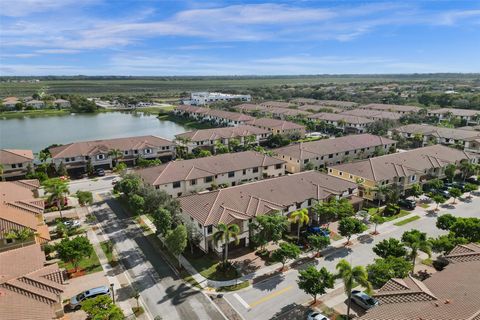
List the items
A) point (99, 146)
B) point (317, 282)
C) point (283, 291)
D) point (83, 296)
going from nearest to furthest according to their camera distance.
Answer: point (317, 282) → point (83, 296) → point (283, 291) → point (99, 146)

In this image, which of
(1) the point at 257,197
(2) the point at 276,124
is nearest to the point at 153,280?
(1) the point at 257,197

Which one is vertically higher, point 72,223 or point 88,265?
point 72,223

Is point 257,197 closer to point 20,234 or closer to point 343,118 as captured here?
point 20,234

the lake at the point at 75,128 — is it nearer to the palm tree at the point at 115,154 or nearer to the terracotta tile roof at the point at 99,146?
the terracotta tile roof at the point at 99,146

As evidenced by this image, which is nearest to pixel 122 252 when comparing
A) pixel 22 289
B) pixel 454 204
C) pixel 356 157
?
pixel 22 289

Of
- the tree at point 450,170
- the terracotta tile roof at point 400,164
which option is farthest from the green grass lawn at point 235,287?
the tree at point 450,170

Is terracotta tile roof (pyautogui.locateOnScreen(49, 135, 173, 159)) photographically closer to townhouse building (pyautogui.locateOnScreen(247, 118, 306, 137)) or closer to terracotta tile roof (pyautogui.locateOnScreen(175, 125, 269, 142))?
terracotta tile roof (pyautogui.locateOnScreen(175, 125, 269, 142))

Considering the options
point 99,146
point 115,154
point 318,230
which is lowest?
point 318,230

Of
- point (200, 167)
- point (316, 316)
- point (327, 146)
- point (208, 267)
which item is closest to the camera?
point (316, 316)
